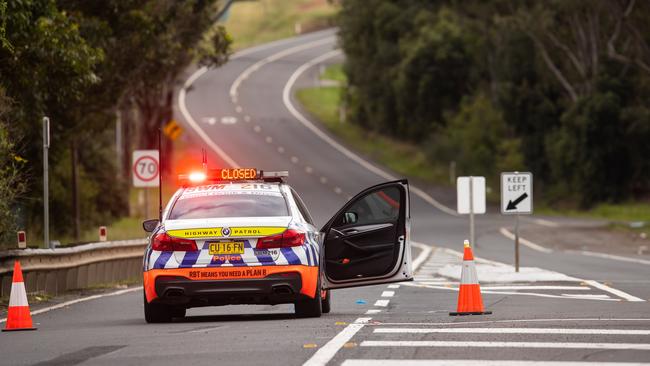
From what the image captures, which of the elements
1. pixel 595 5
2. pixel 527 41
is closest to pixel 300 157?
pixel 527 41

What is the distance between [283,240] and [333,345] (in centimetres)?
351

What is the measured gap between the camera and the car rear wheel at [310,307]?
16.6 meters

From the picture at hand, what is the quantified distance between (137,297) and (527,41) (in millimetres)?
45733

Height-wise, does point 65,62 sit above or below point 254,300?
above

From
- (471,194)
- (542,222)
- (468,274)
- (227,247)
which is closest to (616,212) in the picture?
(542,222)

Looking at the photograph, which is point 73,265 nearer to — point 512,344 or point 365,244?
point 365,244

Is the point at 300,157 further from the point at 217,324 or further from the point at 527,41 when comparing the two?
the point at 217,324

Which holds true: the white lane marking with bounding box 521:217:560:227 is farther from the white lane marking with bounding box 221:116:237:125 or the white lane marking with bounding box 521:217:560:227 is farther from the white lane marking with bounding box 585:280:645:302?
the white lane marking with bounding box 221:116:237:125

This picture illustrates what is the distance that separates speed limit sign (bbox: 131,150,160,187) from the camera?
33.5 metres

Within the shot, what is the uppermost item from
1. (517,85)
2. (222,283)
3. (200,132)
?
(517,85)

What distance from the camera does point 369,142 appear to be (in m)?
87.8

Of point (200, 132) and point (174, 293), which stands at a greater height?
point (200, 132)

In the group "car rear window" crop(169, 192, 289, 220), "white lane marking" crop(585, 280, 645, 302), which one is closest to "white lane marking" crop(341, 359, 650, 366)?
"car rear window" crop(169, 192, 289, 220)

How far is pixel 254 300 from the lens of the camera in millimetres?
16312
